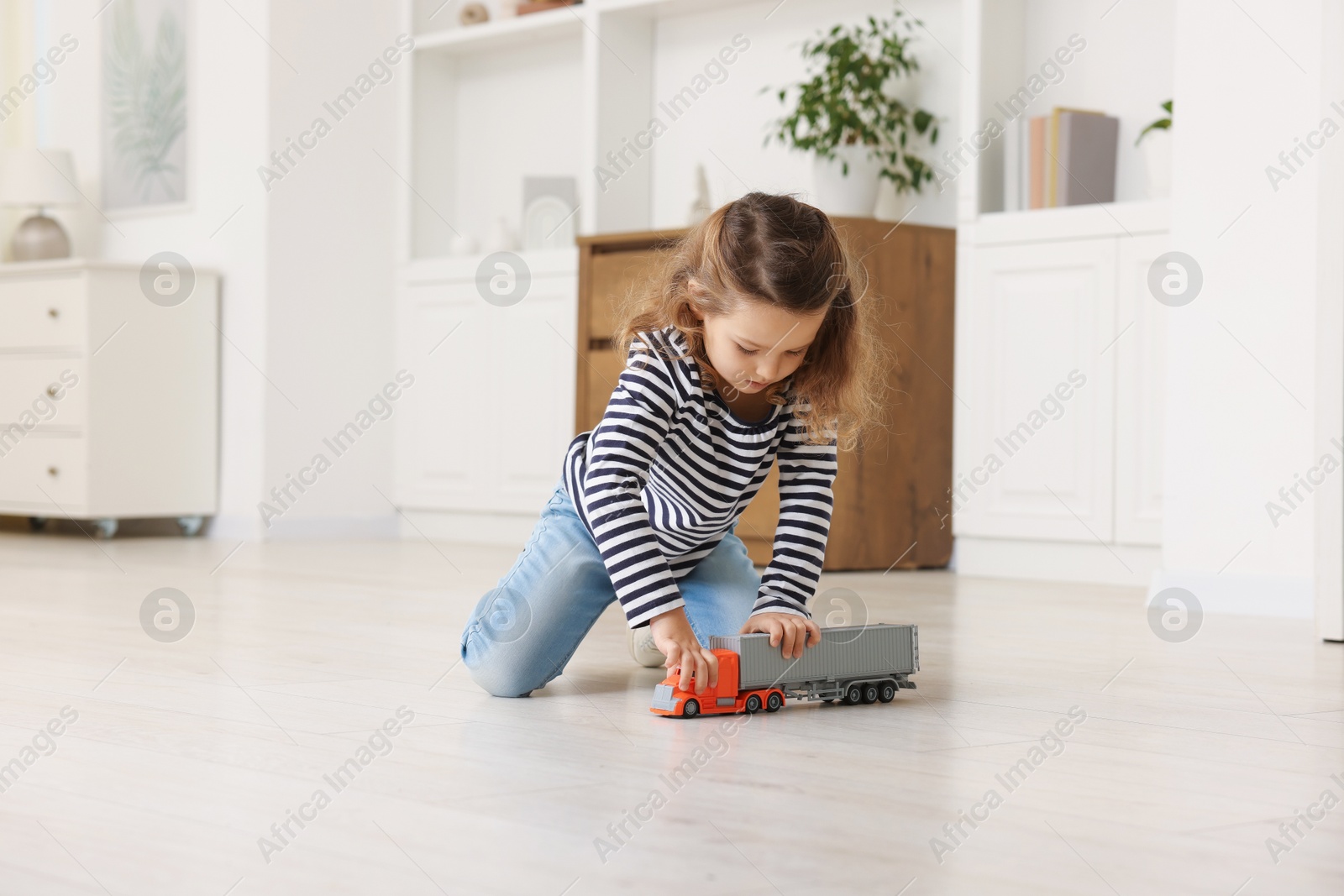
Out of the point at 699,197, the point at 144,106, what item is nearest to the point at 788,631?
the point at 699,197

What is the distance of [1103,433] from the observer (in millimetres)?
3031

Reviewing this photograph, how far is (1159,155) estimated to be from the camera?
120 inches

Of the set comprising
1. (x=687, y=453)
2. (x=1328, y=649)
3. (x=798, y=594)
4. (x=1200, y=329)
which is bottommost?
(x=1328, y=649)

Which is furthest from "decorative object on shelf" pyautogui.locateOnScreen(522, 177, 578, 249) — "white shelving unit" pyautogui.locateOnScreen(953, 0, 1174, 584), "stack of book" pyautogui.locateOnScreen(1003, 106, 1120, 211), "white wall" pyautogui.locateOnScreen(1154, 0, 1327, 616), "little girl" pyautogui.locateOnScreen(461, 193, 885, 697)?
"little girl" pyautogui.locateOnScreen(461, 193, 885, 697)

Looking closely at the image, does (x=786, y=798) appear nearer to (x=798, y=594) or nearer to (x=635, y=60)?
(x=798, y=594)

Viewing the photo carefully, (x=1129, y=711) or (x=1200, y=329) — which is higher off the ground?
(x=1200, y=329)

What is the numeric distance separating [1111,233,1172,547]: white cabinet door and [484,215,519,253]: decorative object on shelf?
5.93 feet

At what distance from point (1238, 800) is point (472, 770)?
1.94 feet

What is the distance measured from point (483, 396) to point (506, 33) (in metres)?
1.08

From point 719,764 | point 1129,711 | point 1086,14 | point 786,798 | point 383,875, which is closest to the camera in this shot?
point 383,875

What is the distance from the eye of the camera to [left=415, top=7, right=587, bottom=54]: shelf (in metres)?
4.05

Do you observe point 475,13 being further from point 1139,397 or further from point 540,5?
point 1139,397

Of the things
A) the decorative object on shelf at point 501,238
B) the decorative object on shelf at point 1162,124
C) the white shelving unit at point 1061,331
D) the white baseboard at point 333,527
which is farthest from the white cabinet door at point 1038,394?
the white baseboard at point 333,527

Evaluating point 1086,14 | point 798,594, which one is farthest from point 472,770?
point 1086,14
